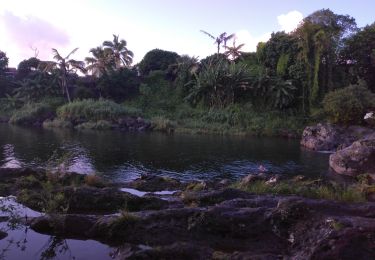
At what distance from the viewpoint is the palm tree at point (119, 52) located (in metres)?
71.6

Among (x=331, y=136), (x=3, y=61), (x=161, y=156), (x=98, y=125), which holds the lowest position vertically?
(x=161, y=156)

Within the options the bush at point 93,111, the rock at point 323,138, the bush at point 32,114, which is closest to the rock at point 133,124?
the bush at point 93,111

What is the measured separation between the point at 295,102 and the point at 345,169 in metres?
31.8

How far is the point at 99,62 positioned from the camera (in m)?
69.8

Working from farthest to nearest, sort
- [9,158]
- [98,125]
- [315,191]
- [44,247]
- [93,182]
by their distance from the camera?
[98,125] < [9,158] < [93,182] < [315,191] < [44,247]

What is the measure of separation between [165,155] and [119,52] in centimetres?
4440

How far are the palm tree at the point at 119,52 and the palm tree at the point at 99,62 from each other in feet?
3.27

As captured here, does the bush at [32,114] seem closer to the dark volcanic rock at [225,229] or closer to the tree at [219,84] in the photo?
the tree at [219,84]

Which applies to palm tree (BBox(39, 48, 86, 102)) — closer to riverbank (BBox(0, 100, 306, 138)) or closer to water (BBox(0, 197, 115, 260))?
riverbank (BBox(0, 100, 306, 138))

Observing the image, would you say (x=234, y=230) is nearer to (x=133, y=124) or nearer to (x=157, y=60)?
(x=133, y=124)

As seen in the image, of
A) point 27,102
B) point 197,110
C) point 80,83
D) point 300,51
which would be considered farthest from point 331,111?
point 27,102

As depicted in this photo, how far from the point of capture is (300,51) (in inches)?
2094

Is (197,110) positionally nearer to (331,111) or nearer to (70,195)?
(331,111)

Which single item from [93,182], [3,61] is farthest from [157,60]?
[93,182]
